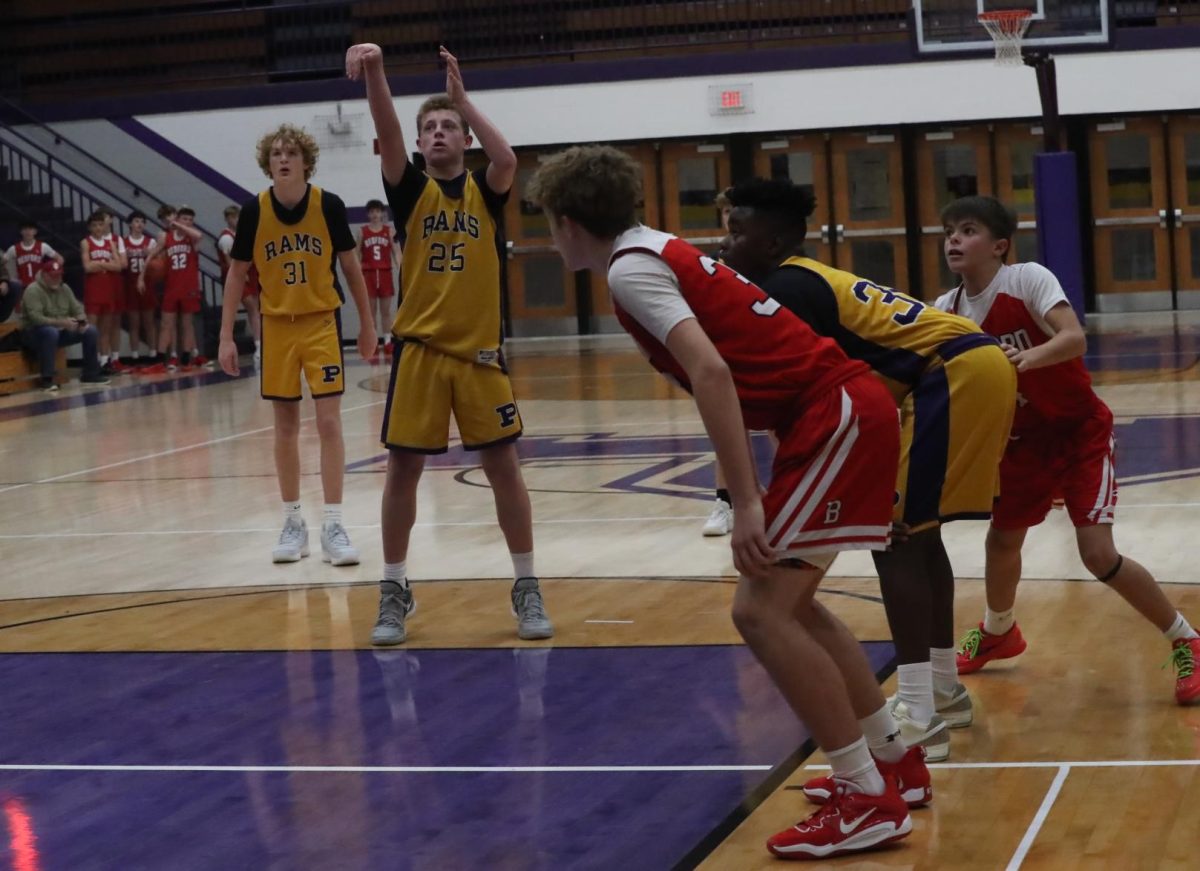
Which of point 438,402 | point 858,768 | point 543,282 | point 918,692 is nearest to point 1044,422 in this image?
point 918,692

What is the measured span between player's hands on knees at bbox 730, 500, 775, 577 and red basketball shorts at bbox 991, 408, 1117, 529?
1576 millimetres

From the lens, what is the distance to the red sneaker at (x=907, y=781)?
12.2ft

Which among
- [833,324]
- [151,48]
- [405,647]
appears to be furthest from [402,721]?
[151,48]

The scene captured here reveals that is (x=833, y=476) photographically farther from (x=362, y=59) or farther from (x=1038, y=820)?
(x=362, y=59)

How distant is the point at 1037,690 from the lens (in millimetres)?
4629

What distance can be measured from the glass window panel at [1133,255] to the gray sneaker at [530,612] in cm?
1688

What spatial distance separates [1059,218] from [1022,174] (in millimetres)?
10963

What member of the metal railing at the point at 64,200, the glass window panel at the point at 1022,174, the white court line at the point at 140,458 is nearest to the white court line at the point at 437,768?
the white court line at the point at 140,458

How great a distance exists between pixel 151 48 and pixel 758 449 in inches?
659

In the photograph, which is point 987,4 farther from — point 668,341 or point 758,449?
point 668,341

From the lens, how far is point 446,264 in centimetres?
554

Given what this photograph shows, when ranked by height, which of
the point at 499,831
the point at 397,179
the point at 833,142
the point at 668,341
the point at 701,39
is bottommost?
the point at 499,831

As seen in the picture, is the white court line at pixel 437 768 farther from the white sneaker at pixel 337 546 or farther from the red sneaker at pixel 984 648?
the white sneaker at pixel 337 546

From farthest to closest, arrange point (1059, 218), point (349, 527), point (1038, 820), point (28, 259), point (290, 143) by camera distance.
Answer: point (28, 259) → point (1059, 218) → point (349, 527) → point (290, 143) → point (1038, 820)
